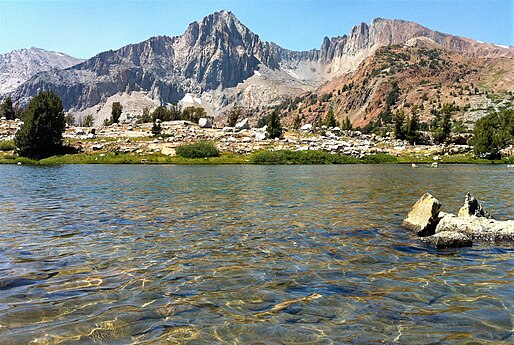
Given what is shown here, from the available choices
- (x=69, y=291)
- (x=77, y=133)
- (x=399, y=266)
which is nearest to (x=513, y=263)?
(x=399, y=266)

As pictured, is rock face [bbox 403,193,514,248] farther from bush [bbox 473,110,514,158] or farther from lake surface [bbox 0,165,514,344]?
bush [bbox 473,110,514,158]

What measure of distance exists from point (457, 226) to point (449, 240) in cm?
Result: 206

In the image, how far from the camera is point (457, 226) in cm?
1516

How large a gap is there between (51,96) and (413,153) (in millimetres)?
93208

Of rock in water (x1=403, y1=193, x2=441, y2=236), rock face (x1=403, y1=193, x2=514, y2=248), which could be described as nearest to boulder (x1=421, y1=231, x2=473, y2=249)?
rock face (x1=403, y1=193, x2=514, y2=248)

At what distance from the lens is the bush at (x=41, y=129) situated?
279 ft

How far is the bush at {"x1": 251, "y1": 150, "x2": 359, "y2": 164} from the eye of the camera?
274 ft

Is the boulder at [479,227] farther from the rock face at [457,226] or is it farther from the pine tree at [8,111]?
the pine tree at [8,111]

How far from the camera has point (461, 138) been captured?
→ 115188 millimetres

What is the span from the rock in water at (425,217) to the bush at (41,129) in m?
89.4

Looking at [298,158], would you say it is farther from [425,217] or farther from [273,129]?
[425,217]

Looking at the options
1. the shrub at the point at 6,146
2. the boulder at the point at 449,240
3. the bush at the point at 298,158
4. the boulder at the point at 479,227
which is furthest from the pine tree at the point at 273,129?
the boulder at the point at 449,240

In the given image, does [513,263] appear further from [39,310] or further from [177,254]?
[39,310]

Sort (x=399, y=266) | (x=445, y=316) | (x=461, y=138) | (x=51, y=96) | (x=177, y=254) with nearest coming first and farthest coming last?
(x=445, y=316) < (x=399, y=266) < (x=177, y=254) < (x=51, y=96) < (x=461, y=138)
